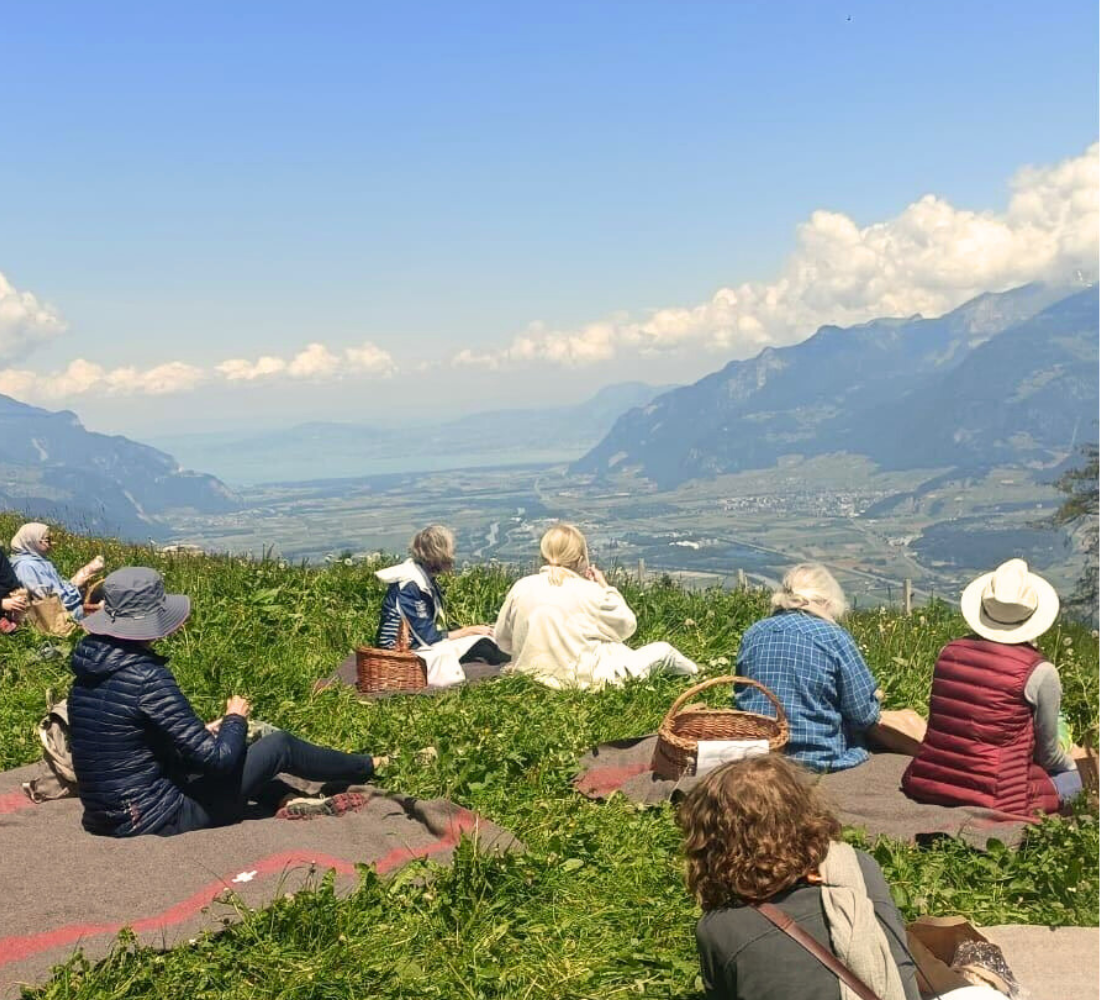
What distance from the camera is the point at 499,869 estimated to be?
5359 millimetres

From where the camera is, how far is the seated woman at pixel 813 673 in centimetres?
679

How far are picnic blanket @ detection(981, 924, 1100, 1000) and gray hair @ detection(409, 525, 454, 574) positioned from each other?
614 centimetres

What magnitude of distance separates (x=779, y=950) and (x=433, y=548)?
22.9 ft

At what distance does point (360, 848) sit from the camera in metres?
5.77

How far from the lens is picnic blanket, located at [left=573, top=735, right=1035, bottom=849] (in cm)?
591

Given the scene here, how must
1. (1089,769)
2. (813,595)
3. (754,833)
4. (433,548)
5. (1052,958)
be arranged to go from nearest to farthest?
(754,833), (1052,958), (1089,769), (813,595), (433,548)

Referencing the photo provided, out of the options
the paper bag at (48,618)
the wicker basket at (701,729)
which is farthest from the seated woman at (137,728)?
the paper bag at (48,618)

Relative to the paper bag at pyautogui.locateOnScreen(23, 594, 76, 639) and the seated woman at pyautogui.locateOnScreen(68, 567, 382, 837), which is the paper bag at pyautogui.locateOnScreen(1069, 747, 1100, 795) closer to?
the seated woman at pyautogui.locateOnScreen(68, 567, 382, 837)

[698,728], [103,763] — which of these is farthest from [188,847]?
[698,728]

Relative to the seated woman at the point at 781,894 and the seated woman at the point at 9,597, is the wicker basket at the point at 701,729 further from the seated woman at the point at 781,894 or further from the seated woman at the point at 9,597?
the seated woman at the point at 9,597

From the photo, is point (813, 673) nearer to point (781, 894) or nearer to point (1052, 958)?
point (1052, 958)

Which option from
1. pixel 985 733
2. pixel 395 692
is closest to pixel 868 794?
pixel 985 733

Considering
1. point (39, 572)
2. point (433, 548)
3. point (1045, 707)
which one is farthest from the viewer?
point (39, 572)

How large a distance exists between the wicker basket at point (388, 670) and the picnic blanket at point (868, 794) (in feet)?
7.45
